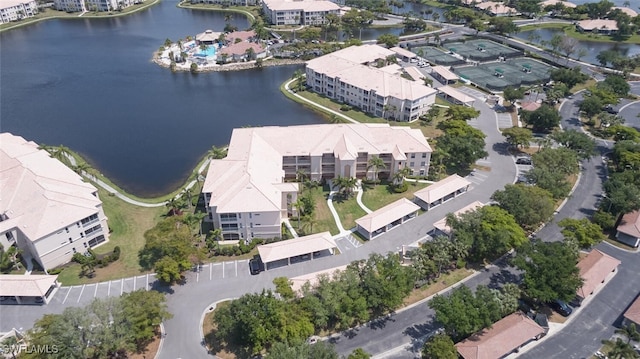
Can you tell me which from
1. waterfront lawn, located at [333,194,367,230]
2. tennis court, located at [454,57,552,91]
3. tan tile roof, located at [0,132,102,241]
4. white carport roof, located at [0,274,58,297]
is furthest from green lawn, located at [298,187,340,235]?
tennis court, located at [454,57,552,91]

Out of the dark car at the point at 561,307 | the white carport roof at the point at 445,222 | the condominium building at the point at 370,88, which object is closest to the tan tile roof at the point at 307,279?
the white carport roof at the point at 445,222

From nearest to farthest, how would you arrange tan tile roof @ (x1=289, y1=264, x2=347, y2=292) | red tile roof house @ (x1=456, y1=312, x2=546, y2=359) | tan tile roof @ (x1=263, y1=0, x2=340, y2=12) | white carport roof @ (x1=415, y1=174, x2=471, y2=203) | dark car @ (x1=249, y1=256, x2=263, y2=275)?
red tile roof house @ (x1=456, y1=312, x2=546, y2=359), tan tile roof @ (x1=289, y1=264, x2=347, y2=292), dark car @ (x1=249, y1=256, x2=263, y2=275), white carport roof @ (x1=415, y1=174, x2=471, y2=203), tan tile roof @ (x1=263, y1=0, x2=340, y2=12)

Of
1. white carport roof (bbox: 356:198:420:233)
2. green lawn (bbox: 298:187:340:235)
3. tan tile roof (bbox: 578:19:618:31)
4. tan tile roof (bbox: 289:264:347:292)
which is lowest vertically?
green lawn (bbox: 298:187:340:235)

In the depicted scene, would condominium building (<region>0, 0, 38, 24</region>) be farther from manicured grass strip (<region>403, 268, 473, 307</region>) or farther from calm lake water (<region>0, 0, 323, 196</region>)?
manicured grass strip (<region>403, 268, 473, 307</region>)

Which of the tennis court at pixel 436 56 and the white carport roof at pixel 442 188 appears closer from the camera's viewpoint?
the white carport roof at pixel 442 188

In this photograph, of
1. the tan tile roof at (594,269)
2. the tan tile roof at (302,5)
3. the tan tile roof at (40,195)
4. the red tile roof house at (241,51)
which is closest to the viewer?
the tan tile roof at (594,269)

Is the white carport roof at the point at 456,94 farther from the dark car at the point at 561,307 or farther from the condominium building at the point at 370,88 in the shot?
the dark car at the point at 561,307

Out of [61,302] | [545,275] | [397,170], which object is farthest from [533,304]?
[61,302]
